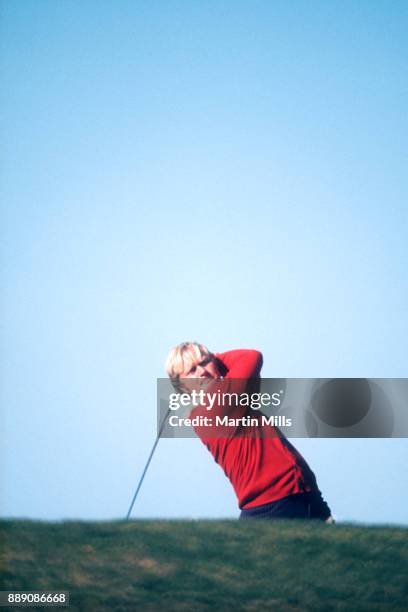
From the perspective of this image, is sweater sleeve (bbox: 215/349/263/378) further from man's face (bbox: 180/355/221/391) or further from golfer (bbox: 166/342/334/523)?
man's face (bbox: 180/355/221/391)

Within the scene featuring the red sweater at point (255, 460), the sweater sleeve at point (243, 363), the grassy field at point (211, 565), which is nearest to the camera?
the grassy field at point (211, 565)

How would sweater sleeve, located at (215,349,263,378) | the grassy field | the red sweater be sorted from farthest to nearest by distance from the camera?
1. sweater sleeve, located at (215,349,263,378)
2. the red sweater
3. the grassy field

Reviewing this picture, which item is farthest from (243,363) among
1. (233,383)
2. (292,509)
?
(292,509)

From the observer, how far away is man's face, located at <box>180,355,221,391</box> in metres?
6.13

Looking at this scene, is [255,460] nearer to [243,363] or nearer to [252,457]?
[252,457]

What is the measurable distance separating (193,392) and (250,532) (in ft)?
3.75

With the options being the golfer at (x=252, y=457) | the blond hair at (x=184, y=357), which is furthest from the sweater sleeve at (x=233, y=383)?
the blond hair at (x=184, y=357)

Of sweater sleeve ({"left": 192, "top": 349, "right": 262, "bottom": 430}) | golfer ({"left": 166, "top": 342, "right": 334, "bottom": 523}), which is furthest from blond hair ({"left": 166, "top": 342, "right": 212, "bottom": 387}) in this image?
sweater sleeve ({"left": 192, "top": 349, "right": 262, "bottom": 430})

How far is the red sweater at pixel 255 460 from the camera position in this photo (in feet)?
19.8

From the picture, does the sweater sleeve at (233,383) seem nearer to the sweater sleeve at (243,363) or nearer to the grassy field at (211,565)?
the sweater sleeve at (243,363)

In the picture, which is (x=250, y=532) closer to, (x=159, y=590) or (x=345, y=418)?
(x=159, y=590)

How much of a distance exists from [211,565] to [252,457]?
0.98 metres

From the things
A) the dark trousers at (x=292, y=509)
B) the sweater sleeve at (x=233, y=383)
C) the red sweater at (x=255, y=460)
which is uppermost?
the sweater sleeve at (x=233, y=383)

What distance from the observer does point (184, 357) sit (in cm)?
615
